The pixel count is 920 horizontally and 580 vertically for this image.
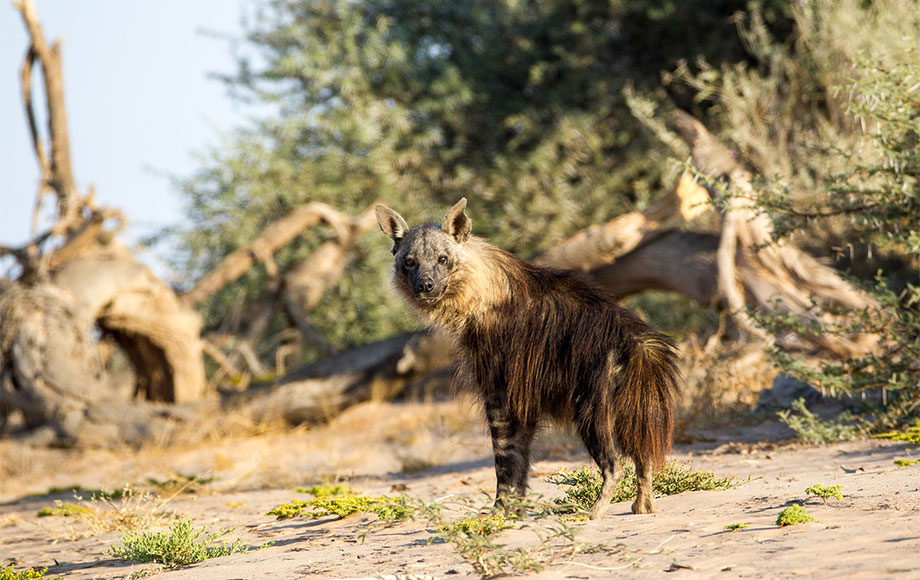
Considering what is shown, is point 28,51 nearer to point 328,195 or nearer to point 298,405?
point 328,195

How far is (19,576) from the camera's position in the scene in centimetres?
439

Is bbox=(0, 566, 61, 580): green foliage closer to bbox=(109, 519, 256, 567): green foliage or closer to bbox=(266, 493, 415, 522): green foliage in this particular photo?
bbox=(109, 519, 256, 567): green foliage

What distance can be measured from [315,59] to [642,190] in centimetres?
597

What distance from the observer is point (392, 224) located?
5.54 metres

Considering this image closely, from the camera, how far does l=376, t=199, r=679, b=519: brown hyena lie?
4.64 metres

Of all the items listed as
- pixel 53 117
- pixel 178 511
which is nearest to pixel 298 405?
pixel 178 511

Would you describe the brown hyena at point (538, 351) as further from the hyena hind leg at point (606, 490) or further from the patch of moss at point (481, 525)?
the patch of moss at point (481, 525)

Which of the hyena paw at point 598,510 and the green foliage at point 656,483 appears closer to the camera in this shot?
the hyena paw at point 598,510

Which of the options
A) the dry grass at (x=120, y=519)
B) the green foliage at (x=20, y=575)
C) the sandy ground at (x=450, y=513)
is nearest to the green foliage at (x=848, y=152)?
the sandy ground at (x=450, y=513)

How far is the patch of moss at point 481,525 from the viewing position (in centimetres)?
408

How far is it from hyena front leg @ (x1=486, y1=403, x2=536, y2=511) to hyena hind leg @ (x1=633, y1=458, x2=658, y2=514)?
0.65 m

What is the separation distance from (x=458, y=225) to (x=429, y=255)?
29 centimetres

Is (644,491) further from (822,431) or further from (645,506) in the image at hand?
(822,431)

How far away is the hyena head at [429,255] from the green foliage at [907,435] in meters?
3.65
